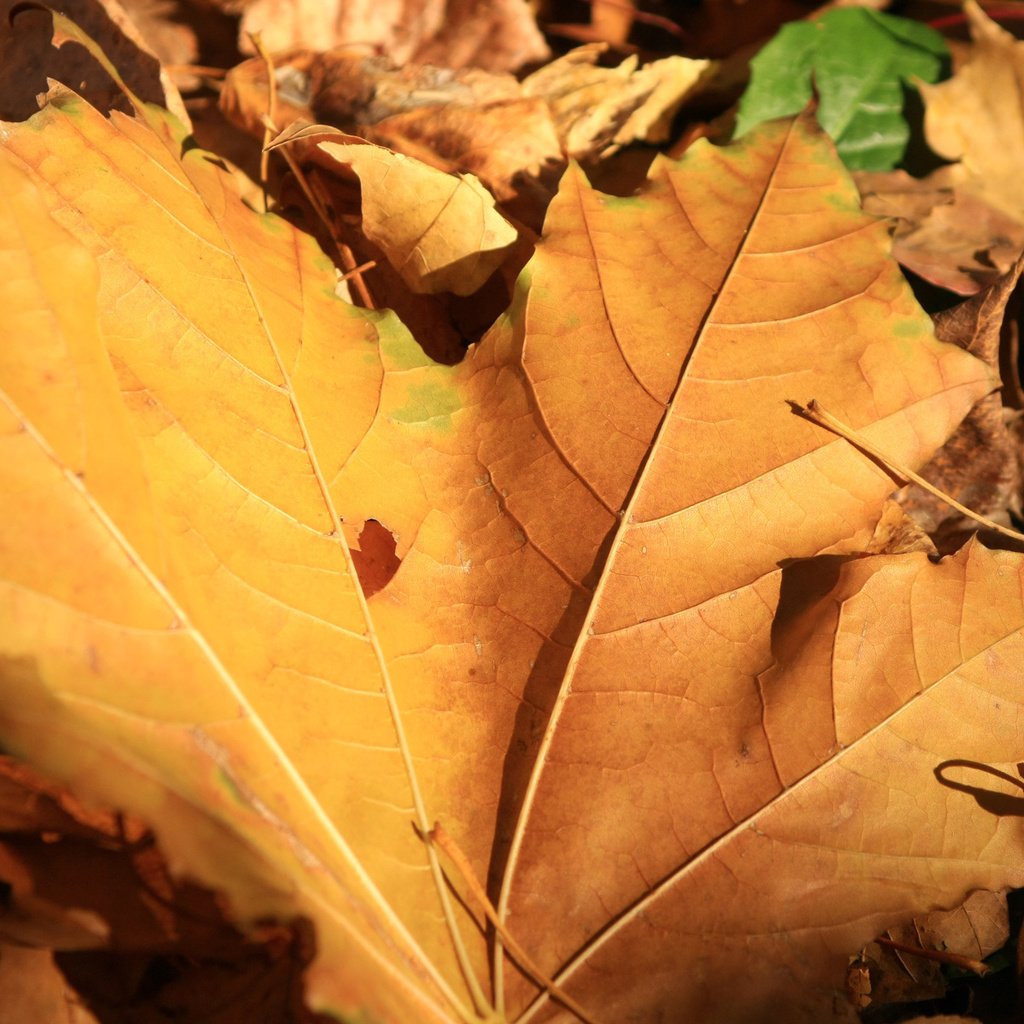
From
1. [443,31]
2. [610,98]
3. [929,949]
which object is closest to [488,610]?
[929,949]

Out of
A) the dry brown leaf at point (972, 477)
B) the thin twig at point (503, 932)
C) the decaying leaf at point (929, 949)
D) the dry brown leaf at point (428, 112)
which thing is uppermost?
the dry brown leaf at point (428, 112)

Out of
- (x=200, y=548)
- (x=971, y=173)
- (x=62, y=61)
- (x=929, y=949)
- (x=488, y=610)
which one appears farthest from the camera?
(x=971, y=173)

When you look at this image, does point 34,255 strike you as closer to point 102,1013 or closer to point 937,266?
point 102,1013

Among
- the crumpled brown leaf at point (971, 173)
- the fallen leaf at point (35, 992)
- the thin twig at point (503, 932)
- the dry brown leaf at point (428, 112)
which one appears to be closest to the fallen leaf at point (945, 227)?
the crumpled brown leaf at point (971, 173)

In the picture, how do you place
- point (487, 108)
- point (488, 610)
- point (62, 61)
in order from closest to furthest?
point (488, 610) < point (62, 61) < point (487, 108)

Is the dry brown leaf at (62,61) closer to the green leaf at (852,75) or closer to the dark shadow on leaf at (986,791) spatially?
the green leaf at (852,75)

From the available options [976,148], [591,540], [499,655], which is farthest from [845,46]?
[499,655]

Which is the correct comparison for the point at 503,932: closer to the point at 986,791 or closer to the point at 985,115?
the point at 986,791
